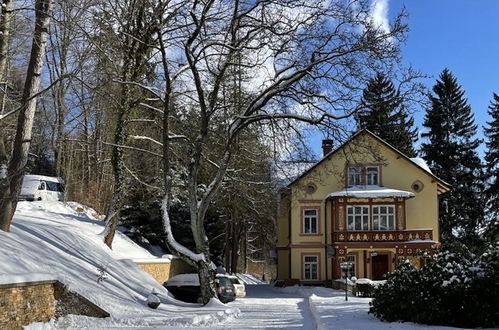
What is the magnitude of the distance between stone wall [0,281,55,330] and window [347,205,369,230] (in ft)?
100

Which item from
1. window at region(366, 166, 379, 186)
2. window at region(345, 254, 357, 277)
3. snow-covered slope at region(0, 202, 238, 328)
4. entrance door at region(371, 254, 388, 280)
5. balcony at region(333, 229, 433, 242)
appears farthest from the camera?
window at region(366, 166, 379, 186)

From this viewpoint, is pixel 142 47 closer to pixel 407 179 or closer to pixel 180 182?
pixel 180 182

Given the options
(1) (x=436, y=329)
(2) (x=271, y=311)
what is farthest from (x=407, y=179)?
(1) (x=436, y=329)

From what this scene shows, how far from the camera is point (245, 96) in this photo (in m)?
22.8

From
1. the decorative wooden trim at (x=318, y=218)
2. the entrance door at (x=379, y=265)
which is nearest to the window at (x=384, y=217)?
the entrance door at (x=379, y=265)

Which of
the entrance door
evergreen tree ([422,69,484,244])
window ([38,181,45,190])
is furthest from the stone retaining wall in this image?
evergreen tree ([422,69,484,244])

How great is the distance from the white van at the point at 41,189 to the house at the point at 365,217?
1558 cm

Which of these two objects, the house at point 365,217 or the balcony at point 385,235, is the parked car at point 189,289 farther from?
the balcony at point 385,235

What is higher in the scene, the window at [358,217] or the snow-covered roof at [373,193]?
the snow-covered roof at [373,193]

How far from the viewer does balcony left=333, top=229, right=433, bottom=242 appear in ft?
138

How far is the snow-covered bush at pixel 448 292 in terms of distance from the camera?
15.4 meters

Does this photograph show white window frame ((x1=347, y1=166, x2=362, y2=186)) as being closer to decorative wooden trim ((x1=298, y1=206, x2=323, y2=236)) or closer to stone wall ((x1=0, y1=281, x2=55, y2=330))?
decorative wooden trim ((x1=298, y1=206, x2=323, y2=236))

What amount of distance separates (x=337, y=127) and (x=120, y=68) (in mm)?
9123

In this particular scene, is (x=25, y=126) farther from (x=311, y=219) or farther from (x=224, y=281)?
(x=311, y=219)
